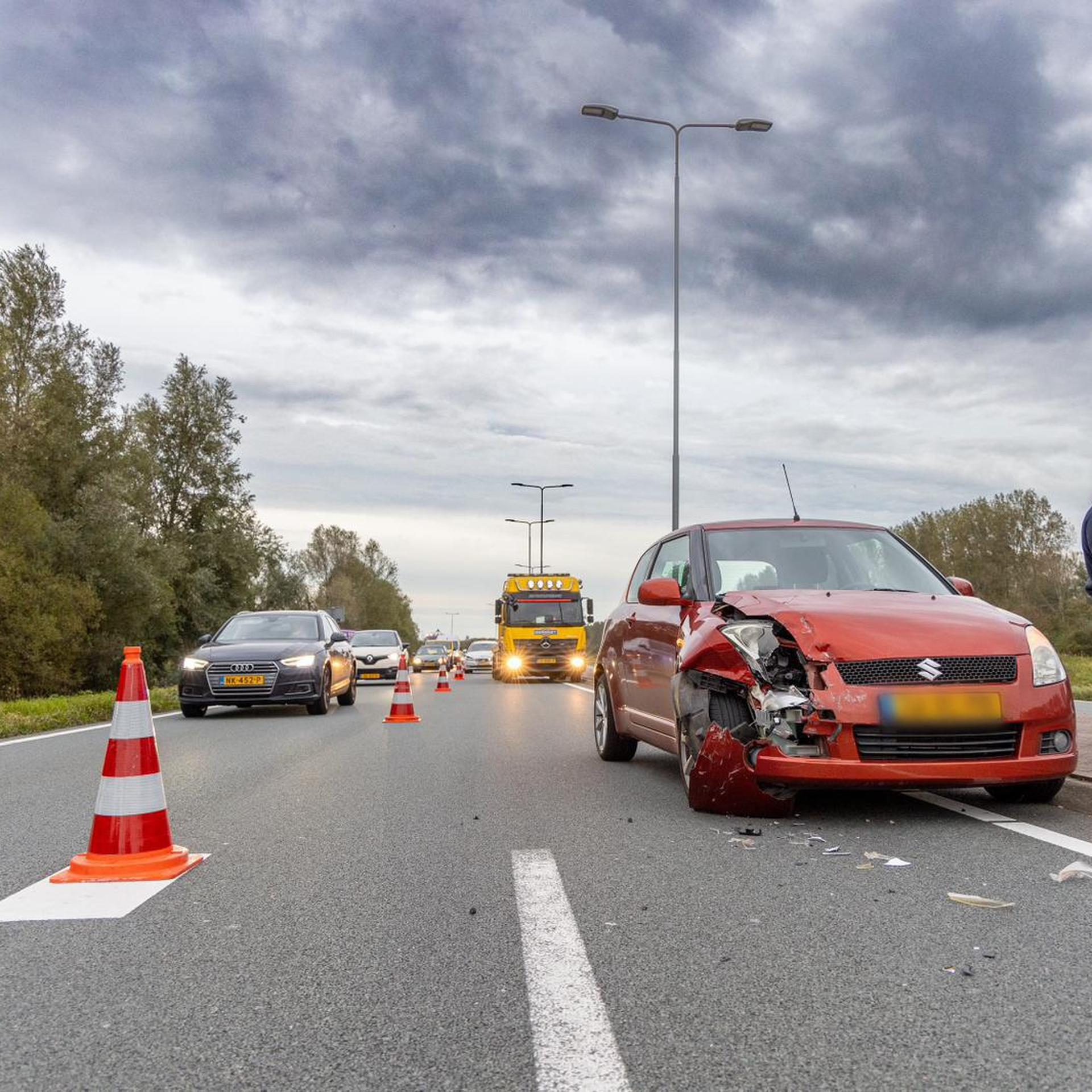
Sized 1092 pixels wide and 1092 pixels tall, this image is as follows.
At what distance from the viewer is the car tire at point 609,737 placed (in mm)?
8922

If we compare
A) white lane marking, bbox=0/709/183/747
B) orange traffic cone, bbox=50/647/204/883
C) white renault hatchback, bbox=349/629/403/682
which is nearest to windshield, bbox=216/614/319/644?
white lane marking, bbox=0/709/183/747

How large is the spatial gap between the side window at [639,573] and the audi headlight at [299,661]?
296 inches

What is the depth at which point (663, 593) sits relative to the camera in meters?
7.00

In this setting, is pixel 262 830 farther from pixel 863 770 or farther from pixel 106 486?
pixel 106 486

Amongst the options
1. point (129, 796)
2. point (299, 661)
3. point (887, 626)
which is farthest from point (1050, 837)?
point (299, 661)

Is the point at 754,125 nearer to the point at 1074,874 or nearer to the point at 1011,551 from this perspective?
the point at 1074,874

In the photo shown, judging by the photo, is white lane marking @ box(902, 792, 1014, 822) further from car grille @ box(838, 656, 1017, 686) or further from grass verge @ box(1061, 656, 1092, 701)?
grass verge @ box(1061, 656, 1092, 701)

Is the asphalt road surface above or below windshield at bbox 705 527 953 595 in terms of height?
below

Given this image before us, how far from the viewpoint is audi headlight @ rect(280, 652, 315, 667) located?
15555 mm

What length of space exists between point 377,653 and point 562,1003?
98.6 ft

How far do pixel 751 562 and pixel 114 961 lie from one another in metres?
4.68

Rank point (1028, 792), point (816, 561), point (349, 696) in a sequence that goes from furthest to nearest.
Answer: point (349, 696), point (816, 561), point (1028, 792)

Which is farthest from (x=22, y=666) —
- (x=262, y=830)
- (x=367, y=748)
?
(x=262, y=830)

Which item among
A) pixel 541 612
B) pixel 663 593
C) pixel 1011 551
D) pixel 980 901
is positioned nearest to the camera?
pixel 980 901
